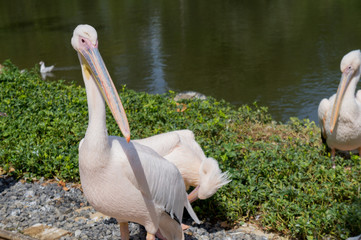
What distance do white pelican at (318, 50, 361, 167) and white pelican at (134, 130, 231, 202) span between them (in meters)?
1.74

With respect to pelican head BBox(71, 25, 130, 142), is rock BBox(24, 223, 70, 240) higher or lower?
lower

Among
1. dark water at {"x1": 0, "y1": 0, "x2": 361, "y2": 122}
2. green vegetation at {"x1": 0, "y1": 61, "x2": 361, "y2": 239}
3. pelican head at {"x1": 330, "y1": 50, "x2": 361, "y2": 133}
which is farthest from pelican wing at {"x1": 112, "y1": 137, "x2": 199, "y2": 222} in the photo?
dark water at {"x1": 0, "y1": 0, "x2": 361, "y2": 122}

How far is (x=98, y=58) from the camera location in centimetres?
262

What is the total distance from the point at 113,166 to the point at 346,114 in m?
3.08

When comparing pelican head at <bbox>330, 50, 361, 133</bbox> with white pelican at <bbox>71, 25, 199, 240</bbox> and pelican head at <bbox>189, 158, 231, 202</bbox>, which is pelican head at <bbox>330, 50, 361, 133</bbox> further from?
white pelican at <bbox>71, 25, 199, 240</bbox>

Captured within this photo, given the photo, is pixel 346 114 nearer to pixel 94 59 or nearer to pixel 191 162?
pixel 191 162

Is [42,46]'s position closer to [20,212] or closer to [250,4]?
[250,4]

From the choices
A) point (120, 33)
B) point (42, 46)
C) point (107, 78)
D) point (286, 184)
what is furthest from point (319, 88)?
point (42, 46)

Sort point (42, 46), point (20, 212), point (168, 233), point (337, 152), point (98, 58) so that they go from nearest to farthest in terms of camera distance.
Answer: point (98, 58), point (168, 233), point (20, 212), point (337, 152), point (42, 46)

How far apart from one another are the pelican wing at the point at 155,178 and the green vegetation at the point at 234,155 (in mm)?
749

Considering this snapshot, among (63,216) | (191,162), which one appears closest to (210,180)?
(191,162)

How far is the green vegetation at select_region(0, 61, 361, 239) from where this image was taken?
3.55 metres

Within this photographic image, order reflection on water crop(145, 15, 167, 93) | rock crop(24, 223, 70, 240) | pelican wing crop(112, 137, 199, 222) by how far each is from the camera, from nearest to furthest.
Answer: pelican wing crop(112, 137, 199, 222) < rock crop(24, 223, 70, 240) < reflection on water crop(145, 15, 167, 93)

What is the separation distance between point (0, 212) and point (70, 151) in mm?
949
